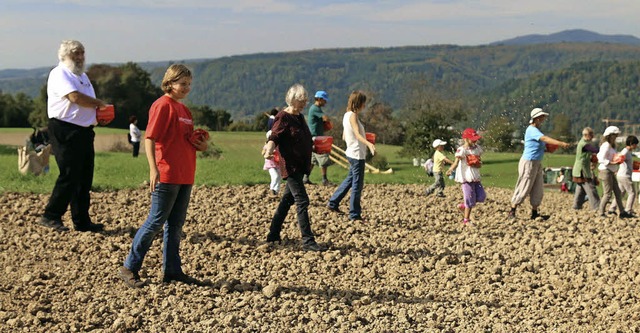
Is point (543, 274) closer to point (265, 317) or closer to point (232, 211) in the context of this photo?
point (265, 317)

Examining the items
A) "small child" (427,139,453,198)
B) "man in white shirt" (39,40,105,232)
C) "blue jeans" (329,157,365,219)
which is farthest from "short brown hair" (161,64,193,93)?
"small child" (427,139,453,198)

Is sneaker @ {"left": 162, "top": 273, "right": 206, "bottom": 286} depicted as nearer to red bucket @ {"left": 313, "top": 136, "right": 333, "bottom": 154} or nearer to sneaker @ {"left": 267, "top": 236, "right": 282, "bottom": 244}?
sneaker @ {"left": 267, "top": 236, "right": 282, "bottom": 244}

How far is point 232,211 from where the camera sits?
10.7 meters

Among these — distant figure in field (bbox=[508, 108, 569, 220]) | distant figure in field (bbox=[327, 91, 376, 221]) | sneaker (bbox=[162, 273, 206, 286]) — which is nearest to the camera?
sneaker (bbox=[162, 273, 206, 286])

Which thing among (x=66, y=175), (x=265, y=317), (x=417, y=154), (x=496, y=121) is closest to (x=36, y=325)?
(x=265, y=317)

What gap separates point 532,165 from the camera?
11.8 meters

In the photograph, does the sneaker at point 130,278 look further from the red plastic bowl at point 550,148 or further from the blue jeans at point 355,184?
the red plastic bowl at point 550,148

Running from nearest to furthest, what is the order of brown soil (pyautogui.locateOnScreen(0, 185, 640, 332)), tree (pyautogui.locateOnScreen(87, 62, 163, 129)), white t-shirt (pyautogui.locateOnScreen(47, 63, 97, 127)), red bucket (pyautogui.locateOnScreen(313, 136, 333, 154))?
brown soil (pyautogui.locateOnScreen(0, 185, 640, 332))
white t-shirt (pyautogui.locateOnScreen(47, 63, 97, 127))
red bucket (pyautogui.locateOnScreen(313, 136, 333, 154))
tree (pyautogui.locateOnScreen(87, 62, 163, 129))

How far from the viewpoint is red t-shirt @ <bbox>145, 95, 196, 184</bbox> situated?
21.7 feet

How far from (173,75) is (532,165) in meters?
6.88

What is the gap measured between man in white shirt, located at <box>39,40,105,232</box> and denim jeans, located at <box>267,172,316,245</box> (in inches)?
86.0

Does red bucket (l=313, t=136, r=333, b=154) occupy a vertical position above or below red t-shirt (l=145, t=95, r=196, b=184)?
below

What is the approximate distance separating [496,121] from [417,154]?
2979 centimetres

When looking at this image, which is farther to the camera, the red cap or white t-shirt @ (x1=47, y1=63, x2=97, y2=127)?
the red cap
